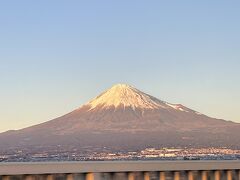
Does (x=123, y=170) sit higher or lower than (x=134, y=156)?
lower

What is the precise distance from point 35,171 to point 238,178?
2.65m

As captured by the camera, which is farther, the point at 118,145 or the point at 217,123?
the point at 217,123

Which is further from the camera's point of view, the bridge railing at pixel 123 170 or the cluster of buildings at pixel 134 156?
the cluster of buildings at pixel 134 156

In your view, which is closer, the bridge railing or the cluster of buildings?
the bridge railing

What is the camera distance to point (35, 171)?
767 cm

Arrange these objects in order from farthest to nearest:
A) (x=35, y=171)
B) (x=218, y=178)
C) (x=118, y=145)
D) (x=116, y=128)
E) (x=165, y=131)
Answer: (x=116, y=128), (x=165, y=131), (x=118, y=145), (x=218, y=178), (x=35, y=171)

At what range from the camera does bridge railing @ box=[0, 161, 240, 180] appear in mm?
7648

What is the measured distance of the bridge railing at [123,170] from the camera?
301 inches

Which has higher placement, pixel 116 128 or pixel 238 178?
pixel 116 128

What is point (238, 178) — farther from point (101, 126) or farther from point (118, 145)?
point (101, 126)

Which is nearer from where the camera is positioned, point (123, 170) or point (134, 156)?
point (123, 170)

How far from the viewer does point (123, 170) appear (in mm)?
7977

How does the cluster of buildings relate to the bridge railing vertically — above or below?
above

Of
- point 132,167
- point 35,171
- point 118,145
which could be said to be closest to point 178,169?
point 132,167
